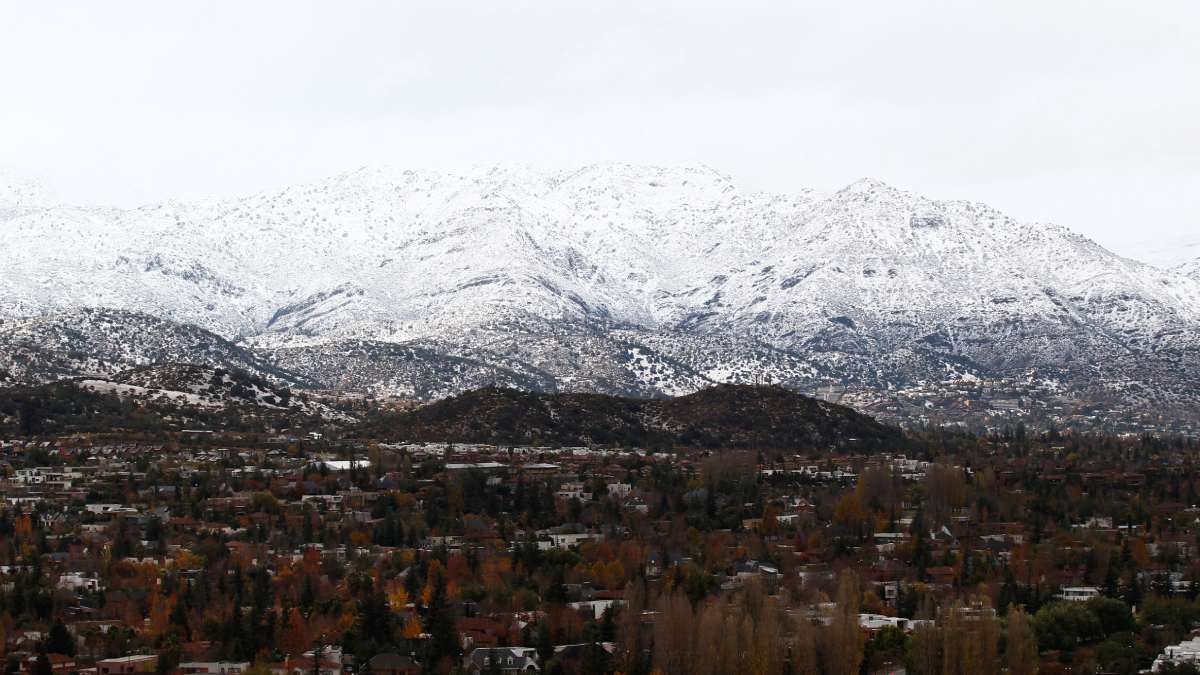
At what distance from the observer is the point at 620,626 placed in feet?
327

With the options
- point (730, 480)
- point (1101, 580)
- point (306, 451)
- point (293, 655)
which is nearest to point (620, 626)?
point (293, 655)

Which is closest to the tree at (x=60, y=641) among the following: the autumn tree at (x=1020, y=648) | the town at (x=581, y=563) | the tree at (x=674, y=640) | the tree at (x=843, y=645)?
the town at (x=581, y=563)

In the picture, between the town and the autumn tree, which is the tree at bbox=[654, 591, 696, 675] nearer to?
the town

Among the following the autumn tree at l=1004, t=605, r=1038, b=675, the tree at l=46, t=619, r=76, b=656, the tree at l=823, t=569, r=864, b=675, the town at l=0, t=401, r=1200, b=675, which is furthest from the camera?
the tree at l=46, t=619, r=76, b=656

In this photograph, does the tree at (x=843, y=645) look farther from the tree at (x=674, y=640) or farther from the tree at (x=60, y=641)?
the tree at (x=60, y=641)

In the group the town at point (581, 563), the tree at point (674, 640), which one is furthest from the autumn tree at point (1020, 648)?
the tree at point (674, 640)

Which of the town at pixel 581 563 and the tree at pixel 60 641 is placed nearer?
the town at pixel 581 563

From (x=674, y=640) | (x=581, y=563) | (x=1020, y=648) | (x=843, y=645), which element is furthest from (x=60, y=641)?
(x=1020, y=648)

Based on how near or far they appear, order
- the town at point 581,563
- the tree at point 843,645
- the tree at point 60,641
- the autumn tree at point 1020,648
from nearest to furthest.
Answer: the autumn tree at point 1020,648
the tree at point 843,645
the town at point 581,563
the tree at point 60,641

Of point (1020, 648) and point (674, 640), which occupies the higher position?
point (674, 640)

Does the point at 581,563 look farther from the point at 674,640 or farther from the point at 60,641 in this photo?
the point at 60,641

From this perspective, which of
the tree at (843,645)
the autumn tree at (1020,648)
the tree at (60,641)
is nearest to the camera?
the autumn tree at (1020,648)

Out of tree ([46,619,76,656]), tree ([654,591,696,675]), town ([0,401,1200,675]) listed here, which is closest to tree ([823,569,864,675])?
town ([0,401,1200,675])

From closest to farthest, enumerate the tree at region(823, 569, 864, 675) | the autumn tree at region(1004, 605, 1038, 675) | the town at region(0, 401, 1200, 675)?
the autumn tree at region(1004, 605, 1038, 675) < the tree at region(823, 569, 864, 675) < the town at region(0, 401, 1200, 675)
